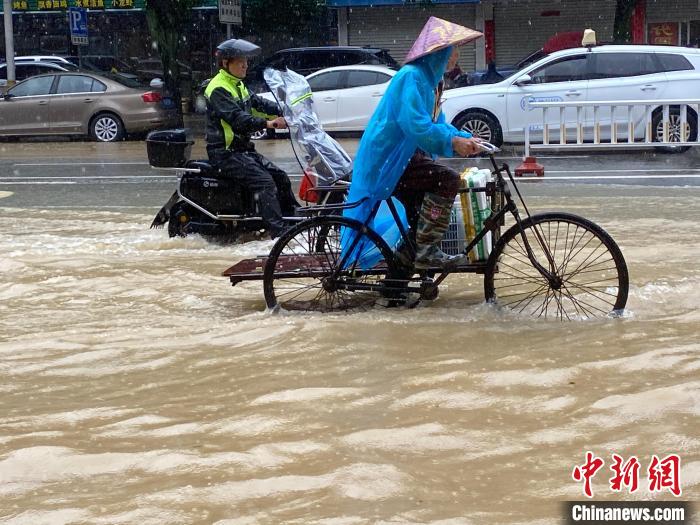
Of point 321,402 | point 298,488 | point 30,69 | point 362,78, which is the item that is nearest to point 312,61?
point 362,78

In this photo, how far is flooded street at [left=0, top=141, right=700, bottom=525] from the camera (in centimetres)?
424

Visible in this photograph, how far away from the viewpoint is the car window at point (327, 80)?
21.6 m

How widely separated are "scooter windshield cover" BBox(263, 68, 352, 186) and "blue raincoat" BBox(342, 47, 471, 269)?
1923 mm

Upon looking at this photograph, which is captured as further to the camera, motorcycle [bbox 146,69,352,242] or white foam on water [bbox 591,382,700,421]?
motorcycle [bbox 146,69,352,242]

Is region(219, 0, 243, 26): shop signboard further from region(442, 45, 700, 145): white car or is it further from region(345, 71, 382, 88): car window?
region(442, 45, 700, 145): white car

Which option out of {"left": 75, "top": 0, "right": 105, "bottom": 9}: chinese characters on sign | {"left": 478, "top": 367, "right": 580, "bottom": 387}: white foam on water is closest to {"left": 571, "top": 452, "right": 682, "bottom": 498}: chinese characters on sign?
{"left": 478, "top": 367, "right": 580, "bottom": 387}: white foam on water

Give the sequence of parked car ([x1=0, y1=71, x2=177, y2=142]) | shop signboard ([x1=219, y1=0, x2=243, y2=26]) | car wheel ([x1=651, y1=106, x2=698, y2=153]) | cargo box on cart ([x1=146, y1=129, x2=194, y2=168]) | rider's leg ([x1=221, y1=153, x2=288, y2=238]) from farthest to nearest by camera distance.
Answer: shop signboard ([x1=219, y1=0, x2=243, y2=26]) < parked car ([x1=0, y1=71, x2=177, y2=142]) < car wheel ([x1=651, y1=106, x2=698, y2=153]) < cargo box on cart ([x1=146, y1=129, x2=194, y2=168]) < rider's leg ([x1=221, y1=153, x2=288, y2=238])

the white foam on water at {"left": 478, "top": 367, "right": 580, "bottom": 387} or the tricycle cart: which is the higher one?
the tricycle cart

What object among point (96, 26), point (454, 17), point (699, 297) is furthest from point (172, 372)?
point (96, 26)

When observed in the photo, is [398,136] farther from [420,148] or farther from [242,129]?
[242,129]

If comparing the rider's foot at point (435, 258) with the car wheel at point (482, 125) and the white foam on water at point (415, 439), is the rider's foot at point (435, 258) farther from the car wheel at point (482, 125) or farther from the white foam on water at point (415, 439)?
the car wheel at point (482, 125)

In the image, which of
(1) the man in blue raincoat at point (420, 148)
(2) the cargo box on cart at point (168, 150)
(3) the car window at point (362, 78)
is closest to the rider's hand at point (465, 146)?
(1) the man in blue raincoat at point (420, 148)

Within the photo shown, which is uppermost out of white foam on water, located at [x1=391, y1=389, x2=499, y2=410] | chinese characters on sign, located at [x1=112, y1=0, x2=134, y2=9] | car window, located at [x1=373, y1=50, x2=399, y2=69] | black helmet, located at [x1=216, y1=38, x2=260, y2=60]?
chinese characters on sign, located at [x1=112, y1=0, x2=134, y2=9]

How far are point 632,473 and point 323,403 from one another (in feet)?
5.23
